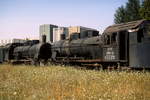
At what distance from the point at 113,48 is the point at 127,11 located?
4805cm

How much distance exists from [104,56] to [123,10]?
4877 cm

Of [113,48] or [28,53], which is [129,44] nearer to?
[113,48]

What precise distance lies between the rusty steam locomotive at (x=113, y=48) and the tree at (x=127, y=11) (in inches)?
1526

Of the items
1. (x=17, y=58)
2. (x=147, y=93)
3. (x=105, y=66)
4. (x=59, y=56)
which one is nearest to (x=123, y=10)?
(x=17, y=58)

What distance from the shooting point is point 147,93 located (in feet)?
28.3

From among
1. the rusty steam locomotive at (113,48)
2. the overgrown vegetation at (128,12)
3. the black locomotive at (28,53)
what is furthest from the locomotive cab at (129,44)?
the overgrown vegetation at (128,12)

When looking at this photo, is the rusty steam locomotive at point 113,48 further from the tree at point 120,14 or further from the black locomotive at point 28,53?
the tree at point 120,14

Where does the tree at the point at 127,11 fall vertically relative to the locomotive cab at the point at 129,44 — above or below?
above

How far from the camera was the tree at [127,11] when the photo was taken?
6152 centimetres

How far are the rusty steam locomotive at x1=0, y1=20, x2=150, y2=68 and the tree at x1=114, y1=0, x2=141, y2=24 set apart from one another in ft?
127

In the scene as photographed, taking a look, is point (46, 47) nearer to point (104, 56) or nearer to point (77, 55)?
point (77, 55)

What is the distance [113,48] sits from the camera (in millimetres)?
17016

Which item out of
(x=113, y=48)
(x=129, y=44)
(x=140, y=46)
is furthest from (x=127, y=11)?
(x=140, y=46)

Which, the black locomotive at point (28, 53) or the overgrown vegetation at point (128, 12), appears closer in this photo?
the black locomotive at point (28, 53)
